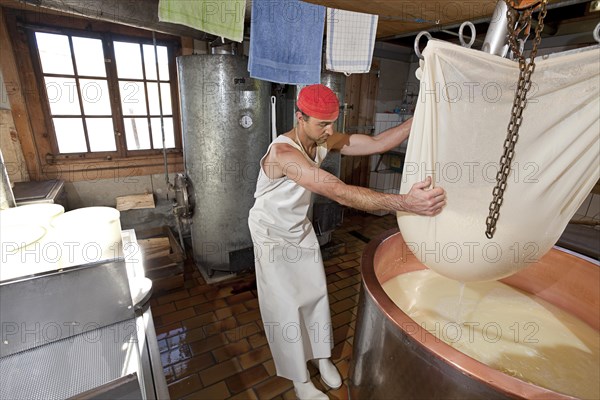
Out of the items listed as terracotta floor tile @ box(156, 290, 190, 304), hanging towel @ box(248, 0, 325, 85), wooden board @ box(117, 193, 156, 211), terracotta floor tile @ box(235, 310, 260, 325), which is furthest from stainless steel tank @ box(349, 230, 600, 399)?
wooden board @ box(117, 193, 156, 211)

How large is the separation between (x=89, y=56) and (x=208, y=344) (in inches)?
114

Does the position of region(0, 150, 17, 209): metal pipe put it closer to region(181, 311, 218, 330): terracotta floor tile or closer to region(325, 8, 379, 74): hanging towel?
region(181, 311, 218, 330): terracotta floor tile

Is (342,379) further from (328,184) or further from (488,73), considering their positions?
(488,73)

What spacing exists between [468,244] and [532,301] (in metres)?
1.10

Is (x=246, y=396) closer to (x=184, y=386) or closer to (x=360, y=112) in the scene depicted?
(x=184, y=386)

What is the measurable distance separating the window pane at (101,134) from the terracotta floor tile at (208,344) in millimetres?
2315

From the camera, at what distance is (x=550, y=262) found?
65.1 inches

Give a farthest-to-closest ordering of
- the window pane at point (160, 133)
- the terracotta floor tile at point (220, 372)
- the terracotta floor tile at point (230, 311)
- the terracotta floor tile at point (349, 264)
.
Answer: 1. the window pane at point (160, 133)
2. the terracotta floor tile at point (349, 264)
3. the terracotta floor tile at point (230, 311)
4. the terracotta floor tile at point (220, 372)

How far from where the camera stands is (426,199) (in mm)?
1032

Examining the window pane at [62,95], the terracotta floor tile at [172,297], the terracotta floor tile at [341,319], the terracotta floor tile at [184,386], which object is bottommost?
the terracotta floor tile at [172,297]

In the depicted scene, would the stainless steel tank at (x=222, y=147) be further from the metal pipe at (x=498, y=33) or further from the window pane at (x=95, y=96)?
the metal pipe at (x=498, y=33)

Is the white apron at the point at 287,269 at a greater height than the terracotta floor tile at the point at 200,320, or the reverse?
the white apron at the point at 287,269

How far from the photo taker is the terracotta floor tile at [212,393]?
5.80 ft

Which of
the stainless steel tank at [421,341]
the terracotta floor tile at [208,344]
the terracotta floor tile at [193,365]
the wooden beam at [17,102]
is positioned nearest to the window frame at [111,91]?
the wooden beam at [17,102]
